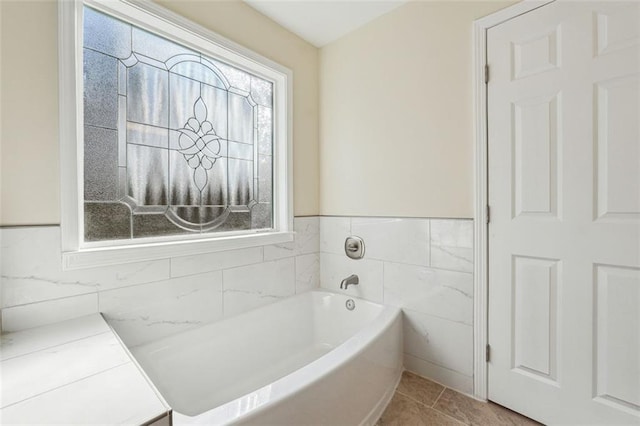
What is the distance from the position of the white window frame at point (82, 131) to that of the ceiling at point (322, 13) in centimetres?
33

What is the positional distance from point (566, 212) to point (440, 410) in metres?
1.24

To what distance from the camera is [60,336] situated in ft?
3.55

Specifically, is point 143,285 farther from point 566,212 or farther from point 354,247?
point 566,212

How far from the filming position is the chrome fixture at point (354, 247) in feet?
6.86

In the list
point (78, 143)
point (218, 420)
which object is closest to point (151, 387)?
→ point (218, 420)

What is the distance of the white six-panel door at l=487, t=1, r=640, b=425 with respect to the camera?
1.18 metres

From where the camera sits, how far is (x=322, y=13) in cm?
193

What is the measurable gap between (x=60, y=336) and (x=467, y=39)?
2.52 metres

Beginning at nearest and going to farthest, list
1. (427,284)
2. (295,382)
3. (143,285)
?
(295,382) < (143,285) < (427,284)

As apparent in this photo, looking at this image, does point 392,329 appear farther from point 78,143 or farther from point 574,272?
point 78,143

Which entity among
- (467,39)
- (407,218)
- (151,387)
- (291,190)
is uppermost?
(467,39)

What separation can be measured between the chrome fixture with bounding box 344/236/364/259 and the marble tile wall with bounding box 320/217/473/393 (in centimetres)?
4

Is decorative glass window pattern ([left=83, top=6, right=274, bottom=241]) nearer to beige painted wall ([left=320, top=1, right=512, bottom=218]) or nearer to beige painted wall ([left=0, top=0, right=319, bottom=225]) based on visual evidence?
beige painted wall ([left=0, top=0, right=319, bottom=225])

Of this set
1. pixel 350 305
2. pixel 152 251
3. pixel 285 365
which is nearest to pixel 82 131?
pixel 152 251
